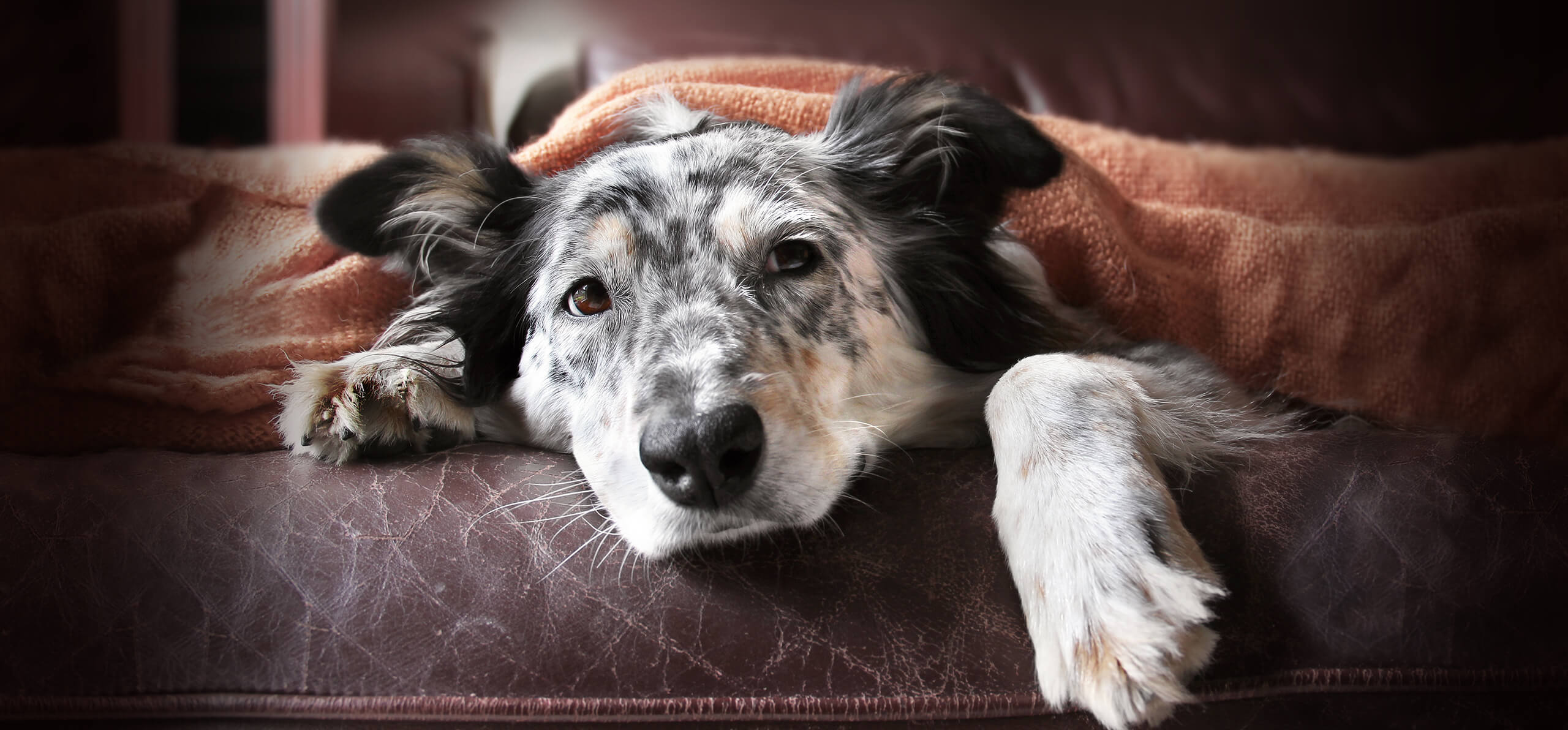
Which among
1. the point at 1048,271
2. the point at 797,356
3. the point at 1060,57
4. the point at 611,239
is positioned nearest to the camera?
the point at 797,356

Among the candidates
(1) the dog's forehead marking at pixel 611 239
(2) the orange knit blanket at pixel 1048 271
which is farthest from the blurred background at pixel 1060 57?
(1) the dog's forehead marking at pixel 611 239

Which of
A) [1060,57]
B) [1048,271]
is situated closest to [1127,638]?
[1048,271]

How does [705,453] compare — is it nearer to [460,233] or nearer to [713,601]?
[713,601]

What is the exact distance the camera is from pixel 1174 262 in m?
1.74

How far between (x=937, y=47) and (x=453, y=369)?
231 centimetres

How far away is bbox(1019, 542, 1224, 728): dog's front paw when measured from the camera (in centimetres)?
90

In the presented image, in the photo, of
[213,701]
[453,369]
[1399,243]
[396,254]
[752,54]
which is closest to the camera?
[213,701]

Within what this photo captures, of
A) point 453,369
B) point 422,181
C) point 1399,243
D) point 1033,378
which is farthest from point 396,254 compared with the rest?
point 1399,243

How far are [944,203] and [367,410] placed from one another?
1144mm

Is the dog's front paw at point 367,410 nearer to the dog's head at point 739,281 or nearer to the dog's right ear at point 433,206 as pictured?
the dog's head at point 739,281

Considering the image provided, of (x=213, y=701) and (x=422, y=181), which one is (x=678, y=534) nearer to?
(x=213, y=701)

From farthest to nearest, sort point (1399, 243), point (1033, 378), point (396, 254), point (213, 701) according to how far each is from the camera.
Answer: point (1399, 243), point (396, 254), point (1033, 378), point (213, 701)

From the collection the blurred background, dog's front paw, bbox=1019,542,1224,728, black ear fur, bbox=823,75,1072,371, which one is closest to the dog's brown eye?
black ear fur, bbox=823,75,1072,371

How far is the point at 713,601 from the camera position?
1050 millimetres
